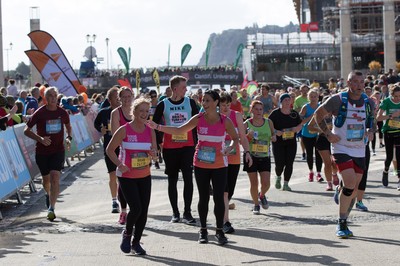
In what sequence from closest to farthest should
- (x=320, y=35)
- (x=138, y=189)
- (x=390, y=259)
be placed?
(x=390, y=259)
(x=138, y=189)
(x=320, y=35)

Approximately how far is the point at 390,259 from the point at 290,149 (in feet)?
21.6

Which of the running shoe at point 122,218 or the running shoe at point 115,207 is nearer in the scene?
Result: the running shoe at point 122,218

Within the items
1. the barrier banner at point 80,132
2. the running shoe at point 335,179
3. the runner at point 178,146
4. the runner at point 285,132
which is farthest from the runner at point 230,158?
the barrier banner at point 80,132

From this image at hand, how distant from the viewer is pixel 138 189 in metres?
9.71

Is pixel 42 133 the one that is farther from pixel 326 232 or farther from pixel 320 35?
pixel 320 35

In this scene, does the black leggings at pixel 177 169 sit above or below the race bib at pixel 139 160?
below

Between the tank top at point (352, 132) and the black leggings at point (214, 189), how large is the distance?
1.30 metres

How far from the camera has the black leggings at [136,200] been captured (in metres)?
9.59

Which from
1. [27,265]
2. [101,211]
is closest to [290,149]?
[101,211]

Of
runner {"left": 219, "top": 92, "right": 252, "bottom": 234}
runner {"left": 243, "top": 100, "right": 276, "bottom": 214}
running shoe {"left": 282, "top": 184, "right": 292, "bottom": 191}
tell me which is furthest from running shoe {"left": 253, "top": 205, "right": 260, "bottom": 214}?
running shoe {"left": 282, "top": 184, "right": 292, "bottom": 191}

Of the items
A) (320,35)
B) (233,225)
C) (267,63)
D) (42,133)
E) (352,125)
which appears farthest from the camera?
(320,35)

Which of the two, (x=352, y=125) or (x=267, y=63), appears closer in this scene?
(x=352, y=125)

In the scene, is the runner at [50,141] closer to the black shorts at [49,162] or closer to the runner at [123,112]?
the black shorts at [49,162]

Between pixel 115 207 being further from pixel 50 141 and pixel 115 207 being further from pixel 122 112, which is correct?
pixel 122 112
